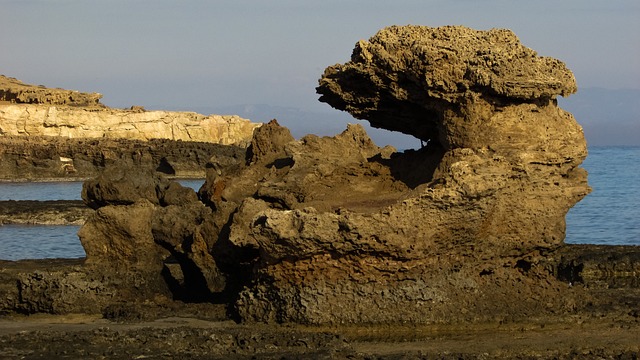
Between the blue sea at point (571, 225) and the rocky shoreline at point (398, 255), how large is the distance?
9691mm

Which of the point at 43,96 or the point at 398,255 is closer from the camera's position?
the point at 398,255

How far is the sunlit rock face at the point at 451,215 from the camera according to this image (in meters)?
11.3

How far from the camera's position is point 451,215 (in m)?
11.4

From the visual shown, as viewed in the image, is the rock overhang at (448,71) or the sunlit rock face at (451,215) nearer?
the sunlit rock face at (451,215)

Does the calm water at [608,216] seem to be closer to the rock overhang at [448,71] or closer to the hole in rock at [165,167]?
the rock overhang at [448,71]

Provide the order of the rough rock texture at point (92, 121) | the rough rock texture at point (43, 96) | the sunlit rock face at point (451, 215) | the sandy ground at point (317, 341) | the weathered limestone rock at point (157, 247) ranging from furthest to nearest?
the rough rock texture at point (43, 96)
the rough rock texture at point (92, 121)
the weathered limestone rock at point (157, 247)
the sunlit rock face at point (451, 215)
the sandy ground at point (317, 341)

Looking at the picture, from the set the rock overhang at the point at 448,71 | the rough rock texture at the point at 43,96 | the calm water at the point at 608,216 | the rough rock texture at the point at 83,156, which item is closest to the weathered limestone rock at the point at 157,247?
the rock overhang at the point at 448,71

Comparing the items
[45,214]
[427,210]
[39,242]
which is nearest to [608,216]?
[45,214]

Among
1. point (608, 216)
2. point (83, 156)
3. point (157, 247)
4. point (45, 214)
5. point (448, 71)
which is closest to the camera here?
point (448, 71)

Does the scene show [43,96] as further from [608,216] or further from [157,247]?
[157,247]

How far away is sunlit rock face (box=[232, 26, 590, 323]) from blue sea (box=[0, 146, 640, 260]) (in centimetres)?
1185

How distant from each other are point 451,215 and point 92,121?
54.6m

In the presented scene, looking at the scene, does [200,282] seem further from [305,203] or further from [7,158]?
[7,158]

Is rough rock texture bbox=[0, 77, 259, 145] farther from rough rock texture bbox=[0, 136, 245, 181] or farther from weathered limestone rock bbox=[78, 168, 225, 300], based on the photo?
weathered limestone rock bbox=[78, 168, 225, 300]
